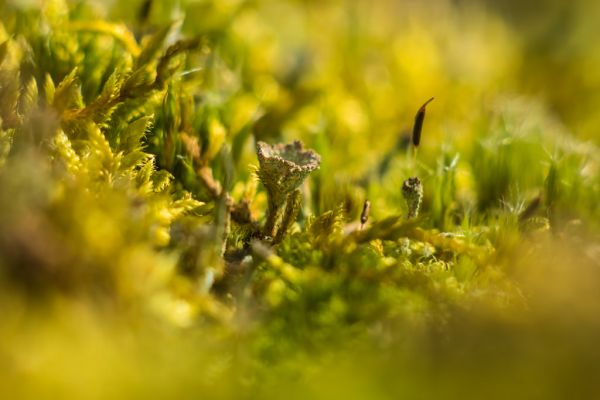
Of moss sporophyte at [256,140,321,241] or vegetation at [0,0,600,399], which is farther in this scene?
moss sporophyte at [256,140,321,241]

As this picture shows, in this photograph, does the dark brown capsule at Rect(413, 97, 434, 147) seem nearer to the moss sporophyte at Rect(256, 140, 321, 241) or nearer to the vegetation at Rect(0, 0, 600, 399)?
the vegetation at Rect(0, 0, 600, 399)

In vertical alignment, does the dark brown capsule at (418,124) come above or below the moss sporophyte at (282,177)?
above

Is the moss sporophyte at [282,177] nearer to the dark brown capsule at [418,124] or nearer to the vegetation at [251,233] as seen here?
the vegetation at [251,233]

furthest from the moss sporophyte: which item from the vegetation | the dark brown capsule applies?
the dark brown capsule

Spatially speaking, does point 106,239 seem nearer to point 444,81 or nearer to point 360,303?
point 360,303

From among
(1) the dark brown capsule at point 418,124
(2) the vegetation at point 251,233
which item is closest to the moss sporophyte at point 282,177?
(2) the vegetation at point 251,233

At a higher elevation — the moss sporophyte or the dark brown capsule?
the dark brown capsule

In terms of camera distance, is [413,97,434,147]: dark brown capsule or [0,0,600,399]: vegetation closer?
[0,0,600,399]: vegetation
